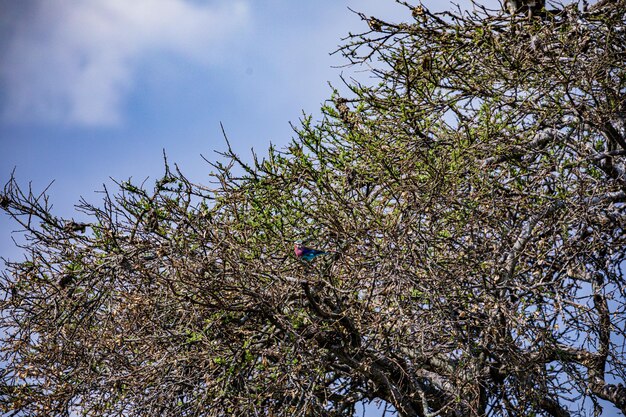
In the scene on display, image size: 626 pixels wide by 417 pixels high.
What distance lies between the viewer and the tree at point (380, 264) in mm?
6512

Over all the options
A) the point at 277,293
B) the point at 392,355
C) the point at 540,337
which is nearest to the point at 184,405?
the point at 277,293

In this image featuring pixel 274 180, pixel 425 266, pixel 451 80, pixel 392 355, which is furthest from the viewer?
pixel 451 80

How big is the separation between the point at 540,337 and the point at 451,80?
3177mm

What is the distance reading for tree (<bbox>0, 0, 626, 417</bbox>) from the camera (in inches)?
256

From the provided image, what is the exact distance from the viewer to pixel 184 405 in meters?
6.63

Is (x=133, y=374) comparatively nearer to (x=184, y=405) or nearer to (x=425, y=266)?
(x=184, y=405)

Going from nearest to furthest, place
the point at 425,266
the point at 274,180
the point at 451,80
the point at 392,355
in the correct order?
the point at 425,266
the point at 392,355
the point at 274,180
the point at 451,80

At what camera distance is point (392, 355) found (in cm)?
707

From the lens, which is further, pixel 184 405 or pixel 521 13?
pixel 521 13

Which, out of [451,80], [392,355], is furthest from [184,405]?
[451,80]

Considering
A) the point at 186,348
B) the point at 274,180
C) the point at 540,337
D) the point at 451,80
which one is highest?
the point at 451,80

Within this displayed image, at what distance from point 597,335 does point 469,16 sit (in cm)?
382

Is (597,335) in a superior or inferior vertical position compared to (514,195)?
inferior

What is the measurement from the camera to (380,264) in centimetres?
639
